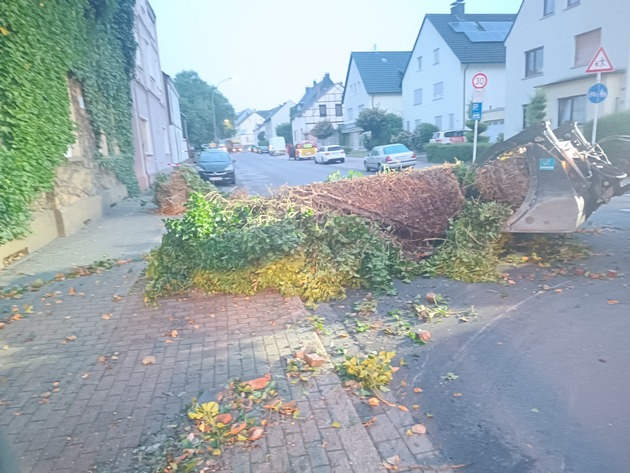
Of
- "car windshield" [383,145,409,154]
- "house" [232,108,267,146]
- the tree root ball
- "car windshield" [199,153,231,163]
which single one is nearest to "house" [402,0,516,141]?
"car windshield" [383,145,409,154]

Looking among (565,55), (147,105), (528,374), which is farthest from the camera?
(565,55)

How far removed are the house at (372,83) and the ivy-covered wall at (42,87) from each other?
38981 mm

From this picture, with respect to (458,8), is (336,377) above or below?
below

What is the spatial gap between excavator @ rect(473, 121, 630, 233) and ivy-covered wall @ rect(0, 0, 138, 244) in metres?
7.27

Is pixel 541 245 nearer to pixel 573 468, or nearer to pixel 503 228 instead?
pixel 503 228

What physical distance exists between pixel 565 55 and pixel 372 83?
2989 cm

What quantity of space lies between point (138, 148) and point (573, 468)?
17.4m

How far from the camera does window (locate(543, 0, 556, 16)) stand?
24.1m

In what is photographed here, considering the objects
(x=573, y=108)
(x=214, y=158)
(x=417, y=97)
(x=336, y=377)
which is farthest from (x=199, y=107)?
(x=336, y=377)

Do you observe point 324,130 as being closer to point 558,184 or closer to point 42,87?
point 42,87

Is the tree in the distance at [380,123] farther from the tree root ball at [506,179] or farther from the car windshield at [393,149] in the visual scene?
the tree root ball at [506,179]

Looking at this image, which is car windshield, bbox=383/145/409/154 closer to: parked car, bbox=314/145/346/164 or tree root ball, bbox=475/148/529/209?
parked car, bbox=314/145/346/164

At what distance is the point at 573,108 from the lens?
22.9 metres

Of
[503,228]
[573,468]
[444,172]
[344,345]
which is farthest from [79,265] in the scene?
[573,468]
